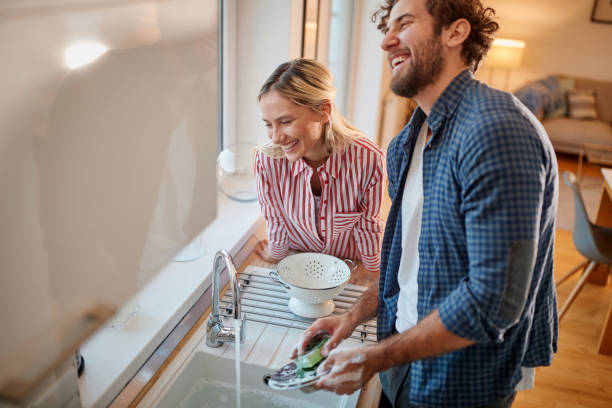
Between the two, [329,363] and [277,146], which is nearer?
[329,363]

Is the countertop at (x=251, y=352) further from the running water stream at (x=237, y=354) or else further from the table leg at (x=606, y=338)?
the table leg at (x=606, y=338)

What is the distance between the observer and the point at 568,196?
4430 mm

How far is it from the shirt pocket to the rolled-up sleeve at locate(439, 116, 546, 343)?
0.81 m

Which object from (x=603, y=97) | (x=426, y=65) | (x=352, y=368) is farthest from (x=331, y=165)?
(x=603, y=97)

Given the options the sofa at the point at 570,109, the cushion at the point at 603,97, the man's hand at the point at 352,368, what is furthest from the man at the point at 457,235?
the cushion at the point at 603,97

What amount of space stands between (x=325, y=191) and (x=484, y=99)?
0.81 metres

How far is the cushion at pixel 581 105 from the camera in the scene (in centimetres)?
556

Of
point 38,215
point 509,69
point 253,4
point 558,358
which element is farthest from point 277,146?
point 509,69

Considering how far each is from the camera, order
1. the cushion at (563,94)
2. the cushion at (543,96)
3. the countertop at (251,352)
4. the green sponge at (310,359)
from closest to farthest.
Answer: the green sponge at (310,359) → the countertop at (251,352) → the cushion at (543,96) → the cushion at (563,94)

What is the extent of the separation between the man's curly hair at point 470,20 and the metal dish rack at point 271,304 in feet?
2.20

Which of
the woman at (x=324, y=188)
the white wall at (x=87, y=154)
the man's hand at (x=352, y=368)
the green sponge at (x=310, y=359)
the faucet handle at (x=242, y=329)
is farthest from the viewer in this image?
the woman at (x=324, y=188)

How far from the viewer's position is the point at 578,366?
2.35 metres

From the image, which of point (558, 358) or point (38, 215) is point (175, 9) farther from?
point (558, 358)

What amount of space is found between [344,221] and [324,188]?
0.12 metres
